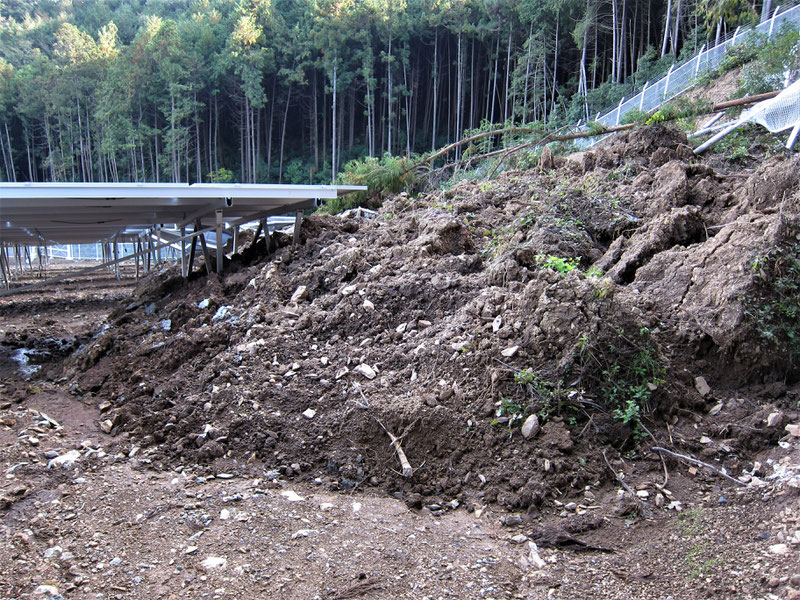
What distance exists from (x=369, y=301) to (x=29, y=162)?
35801 millimetres

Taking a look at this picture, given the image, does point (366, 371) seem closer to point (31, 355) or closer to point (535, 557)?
point (535, 557)

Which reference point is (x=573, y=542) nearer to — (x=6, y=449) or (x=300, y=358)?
(x=300, y=358)

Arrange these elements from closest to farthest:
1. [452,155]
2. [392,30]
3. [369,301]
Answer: [369,301], [452,155], [392,30]

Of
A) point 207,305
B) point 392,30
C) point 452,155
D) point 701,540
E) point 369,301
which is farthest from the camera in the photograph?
point 392,30

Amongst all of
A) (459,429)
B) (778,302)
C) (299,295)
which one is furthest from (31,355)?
(778,302)

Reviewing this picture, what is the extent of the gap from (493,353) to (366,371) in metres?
0.91

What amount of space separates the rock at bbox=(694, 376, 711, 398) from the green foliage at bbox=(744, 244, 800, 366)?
433mm

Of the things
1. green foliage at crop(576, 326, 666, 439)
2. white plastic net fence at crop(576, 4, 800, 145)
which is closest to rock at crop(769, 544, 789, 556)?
green foliage at crop(576, 326, 666, 439)

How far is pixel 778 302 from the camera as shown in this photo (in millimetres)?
3469

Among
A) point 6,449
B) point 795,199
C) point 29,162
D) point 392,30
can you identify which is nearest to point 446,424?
point 6,449

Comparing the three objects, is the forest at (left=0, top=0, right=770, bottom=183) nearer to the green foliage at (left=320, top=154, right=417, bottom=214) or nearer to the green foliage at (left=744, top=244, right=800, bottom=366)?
the green foliage at (left=320, top=154, right=417, bottom=214)

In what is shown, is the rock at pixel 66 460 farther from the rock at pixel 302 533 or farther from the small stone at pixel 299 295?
the small stone at pixel 299 295

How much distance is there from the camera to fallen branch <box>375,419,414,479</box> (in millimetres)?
3119

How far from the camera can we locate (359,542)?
2605 mm
